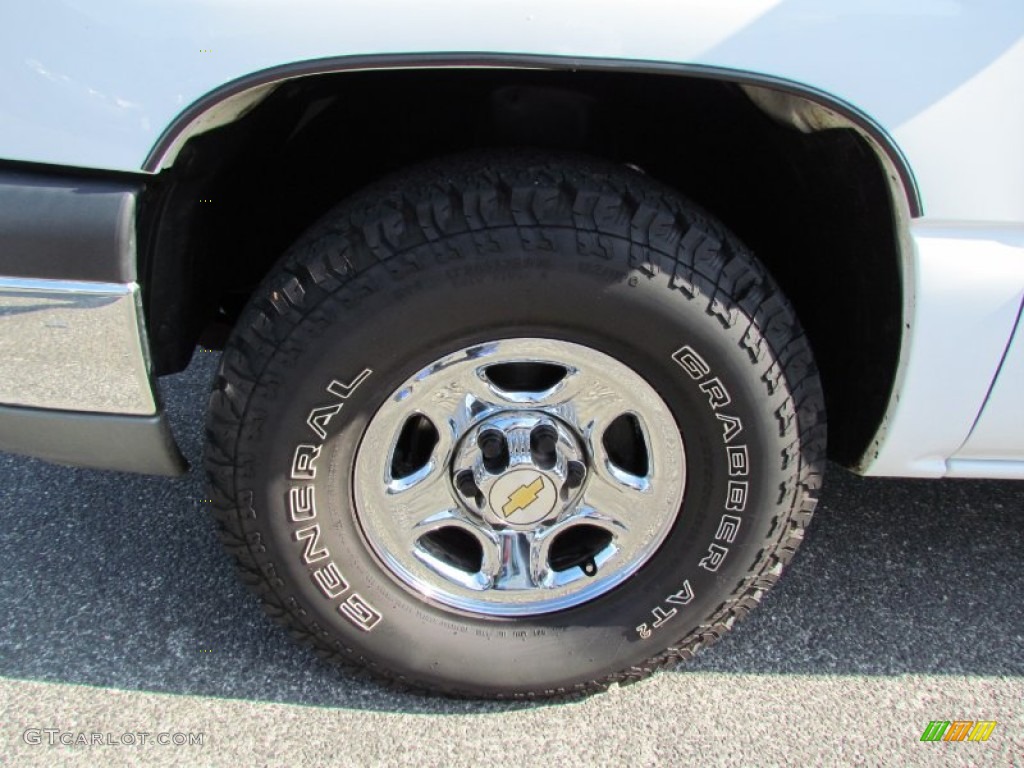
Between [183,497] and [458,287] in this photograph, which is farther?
[183,497]

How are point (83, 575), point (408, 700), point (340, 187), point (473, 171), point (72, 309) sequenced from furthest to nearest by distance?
point (83, 575), point (340, 187), point (408, 700), point (473, 171), point (72, 309)

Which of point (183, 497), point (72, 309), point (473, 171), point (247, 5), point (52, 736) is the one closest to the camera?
point (247, 5)

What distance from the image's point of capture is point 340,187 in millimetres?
1965

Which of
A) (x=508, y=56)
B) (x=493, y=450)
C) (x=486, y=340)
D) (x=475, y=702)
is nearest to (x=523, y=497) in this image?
(x=493, y=450)

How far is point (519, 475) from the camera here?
168 cm

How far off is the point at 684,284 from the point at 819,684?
3.23 ft

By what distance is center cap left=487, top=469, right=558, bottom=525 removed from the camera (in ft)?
5.54

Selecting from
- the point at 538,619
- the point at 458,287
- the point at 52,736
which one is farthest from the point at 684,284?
the point at 52,736

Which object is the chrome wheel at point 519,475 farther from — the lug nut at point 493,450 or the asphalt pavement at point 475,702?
the asphalt pavement at point 475,702

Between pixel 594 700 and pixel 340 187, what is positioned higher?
pixel 340 187

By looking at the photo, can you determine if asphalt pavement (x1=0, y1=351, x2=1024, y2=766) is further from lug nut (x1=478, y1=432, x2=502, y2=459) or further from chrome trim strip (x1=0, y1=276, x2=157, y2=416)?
chrome trim strip (x1=0, y1=276, x2=157, y2=416)

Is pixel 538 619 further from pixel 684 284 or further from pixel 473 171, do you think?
pixel 473 171

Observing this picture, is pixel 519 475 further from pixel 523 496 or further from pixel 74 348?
pixel 74 348

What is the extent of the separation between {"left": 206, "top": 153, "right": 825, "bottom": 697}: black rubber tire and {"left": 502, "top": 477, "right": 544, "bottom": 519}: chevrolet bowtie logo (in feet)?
0.85
